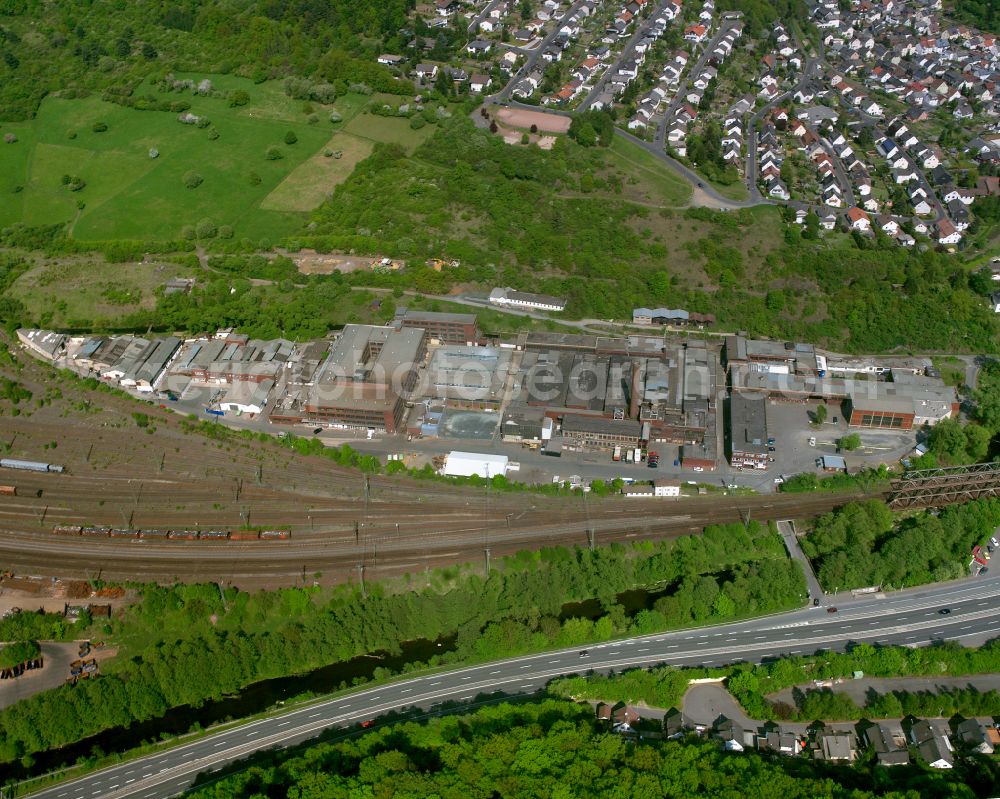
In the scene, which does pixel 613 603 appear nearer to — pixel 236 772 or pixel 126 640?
pixel 236 772

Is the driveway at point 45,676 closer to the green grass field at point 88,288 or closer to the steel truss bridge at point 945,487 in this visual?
the green grass field at point 88,288

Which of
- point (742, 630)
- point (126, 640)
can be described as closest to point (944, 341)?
point (742, 630)

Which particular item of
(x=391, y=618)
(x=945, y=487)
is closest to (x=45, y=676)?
(x=391, y=618)

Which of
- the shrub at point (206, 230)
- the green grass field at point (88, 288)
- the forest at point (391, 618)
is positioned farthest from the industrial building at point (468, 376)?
the shrub at point (206, 230)

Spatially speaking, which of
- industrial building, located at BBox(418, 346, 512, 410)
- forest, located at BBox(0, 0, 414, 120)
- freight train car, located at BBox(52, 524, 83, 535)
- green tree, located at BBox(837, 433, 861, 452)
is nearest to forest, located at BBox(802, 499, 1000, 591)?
green tree, located at BBox(837, 433, 861, 452)

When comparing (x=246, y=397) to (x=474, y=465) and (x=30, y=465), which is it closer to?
(x=30, y=465)

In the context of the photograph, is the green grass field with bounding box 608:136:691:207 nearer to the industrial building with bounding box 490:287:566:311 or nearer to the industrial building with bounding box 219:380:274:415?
the industrial building with bounding box 490:287:566:311
